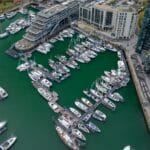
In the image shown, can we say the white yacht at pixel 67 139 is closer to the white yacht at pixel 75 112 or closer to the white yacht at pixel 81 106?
the white yacht at pixel 75 112

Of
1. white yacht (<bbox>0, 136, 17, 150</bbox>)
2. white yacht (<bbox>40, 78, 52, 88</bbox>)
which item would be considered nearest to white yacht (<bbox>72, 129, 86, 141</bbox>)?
white yacht (<bbox>0, 136, 17, 150</bbox>)

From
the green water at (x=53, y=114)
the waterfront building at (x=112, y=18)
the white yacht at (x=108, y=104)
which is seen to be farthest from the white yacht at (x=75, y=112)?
the waterfront building at (x=112, y=18)

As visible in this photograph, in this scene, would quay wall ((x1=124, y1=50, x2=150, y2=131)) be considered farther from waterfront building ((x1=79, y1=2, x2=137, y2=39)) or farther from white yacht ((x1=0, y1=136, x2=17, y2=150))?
white yacht ((x1=0, y1=136, x2=17, y2=150))

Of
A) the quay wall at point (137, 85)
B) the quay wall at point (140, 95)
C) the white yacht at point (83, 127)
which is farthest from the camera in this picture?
the quay wall at point (137, 85)

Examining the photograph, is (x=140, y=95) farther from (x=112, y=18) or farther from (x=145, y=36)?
(x=112, y=18)

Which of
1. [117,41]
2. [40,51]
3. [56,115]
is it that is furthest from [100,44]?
[56,115]

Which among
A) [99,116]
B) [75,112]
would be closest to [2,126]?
[75,112]
